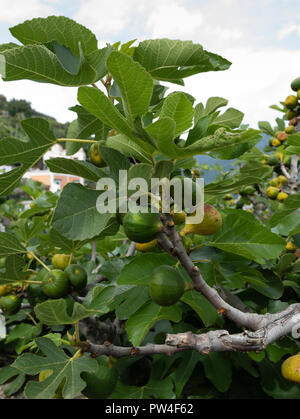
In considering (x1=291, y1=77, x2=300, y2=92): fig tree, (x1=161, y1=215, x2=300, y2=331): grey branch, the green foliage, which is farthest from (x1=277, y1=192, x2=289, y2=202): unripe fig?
(x1=161, y1=215, x2=300, y2=331): grey branch

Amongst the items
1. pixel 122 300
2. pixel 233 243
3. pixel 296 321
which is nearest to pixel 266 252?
pixel 233 243

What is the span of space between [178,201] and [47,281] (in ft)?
3.00

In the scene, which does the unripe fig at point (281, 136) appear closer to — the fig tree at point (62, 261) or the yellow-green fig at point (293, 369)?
the fig tree at point (62, 261)

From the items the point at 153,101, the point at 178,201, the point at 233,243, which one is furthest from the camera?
the point at 153,101

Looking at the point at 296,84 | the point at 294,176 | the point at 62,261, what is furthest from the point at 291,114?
the point at 62,261

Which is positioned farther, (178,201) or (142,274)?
(142,274)

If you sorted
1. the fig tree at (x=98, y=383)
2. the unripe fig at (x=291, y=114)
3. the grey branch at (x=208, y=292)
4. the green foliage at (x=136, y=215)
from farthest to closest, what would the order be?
1. the unripe fig at (x=291, y=114)
2. the fig tree at (x=98, y=383)
3. the grey branch at (x=208, y=292)
4. the green foliage at (x=136, y=215)

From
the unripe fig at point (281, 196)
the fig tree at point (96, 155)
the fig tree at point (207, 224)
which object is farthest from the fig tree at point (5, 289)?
the unripe fig at point (281, 196)

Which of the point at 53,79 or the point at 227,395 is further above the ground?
the point at 53,79

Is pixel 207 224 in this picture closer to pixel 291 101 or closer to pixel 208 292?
pixel 208 292

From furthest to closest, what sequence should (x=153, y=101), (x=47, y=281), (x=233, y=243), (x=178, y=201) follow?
(x=47, y=281), (x=153, y=101), (x=233, y=243), (x=178, y=201)

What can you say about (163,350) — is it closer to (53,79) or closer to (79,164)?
(79,164)
